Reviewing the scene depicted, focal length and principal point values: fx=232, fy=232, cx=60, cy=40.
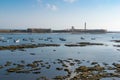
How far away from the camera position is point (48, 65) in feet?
122

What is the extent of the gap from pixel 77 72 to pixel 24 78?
25.3ft

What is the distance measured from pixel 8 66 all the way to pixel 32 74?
270 inches

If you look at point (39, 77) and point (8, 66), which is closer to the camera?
point (39, 77)

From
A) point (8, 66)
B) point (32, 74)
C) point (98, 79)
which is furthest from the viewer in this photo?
point (8, 66)

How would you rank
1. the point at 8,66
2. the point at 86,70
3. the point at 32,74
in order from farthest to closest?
the point at 8,66 → the point at 86,70 → the point at 32,74

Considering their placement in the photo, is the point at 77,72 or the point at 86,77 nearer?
the point at 86,77

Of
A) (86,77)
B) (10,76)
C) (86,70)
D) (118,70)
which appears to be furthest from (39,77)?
(118,70)

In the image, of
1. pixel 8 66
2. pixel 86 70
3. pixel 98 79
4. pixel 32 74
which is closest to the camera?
pixel 98 79

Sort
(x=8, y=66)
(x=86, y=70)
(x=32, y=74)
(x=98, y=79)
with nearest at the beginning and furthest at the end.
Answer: (x=98, y=79) → (x=32, y=74) → (x=86, y=70) → (x=8, y=66)

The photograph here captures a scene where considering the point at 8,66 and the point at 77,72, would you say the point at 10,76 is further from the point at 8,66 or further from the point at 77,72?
the point at 77,72

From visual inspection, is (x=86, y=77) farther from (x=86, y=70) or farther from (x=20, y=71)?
(x=20, y=71)

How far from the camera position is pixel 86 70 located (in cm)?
3322

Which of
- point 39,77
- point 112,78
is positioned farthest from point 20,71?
point 112,78

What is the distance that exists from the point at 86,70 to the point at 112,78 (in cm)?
519
